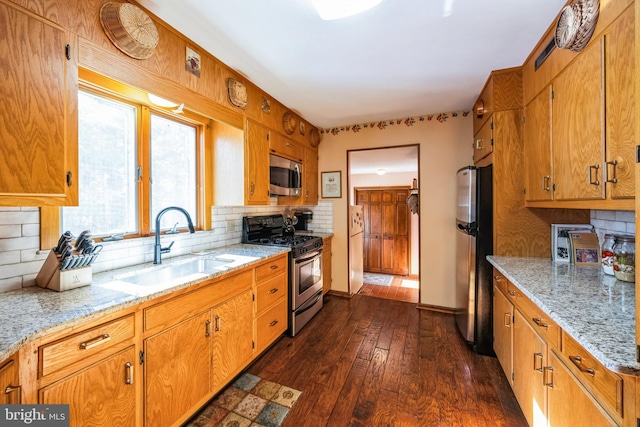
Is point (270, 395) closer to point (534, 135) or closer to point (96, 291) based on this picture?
point (96, 291)

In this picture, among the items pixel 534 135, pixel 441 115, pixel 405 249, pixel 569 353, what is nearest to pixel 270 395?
pixel 569 353

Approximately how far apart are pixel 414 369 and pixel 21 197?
253 centimetres

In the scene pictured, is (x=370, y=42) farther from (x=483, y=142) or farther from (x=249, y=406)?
(x=249, y=406)

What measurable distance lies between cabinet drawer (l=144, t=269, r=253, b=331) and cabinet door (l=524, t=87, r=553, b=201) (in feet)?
7.06

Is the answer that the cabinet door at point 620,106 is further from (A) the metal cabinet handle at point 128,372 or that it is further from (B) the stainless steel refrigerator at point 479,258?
(A) the metal cabinet handle at point 128,372

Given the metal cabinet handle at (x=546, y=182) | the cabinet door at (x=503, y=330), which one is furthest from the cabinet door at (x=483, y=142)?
the cabinet door at (x=503, y=330)

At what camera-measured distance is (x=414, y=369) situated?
1.96 m

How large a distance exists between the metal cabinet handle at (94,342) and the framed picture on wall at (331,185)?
112 inches

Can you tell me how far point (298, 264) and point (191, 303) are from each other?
46.8 inches

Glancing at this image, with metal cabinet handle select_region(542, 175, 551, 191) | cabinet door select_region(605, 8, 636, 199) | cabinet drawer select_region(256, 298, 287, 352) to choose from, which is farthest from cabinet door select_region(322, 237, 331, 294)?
cabinet door select_region(605, 8, 636, 199)

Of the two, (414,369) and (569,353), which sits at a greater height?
(569,353)

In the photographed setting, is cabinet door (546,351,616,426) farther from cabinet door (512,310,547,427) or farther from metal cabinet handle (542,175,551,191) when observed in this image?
metal cabinet handle (542,175,551,191)

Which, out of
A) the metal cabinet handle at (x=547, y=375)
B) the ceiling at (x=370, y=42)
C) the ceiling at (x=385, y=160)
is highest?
the ceiling at (x=370, y=42)

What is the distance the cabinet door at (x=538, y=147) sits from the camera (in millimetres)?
1586
